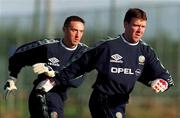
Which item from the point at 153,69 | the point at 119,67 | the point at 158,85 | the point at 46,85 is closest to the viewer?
the point at 158,85

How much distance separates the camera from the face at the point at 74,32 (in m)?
12.1

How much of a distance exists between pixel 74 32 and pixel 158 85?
202 centimetres

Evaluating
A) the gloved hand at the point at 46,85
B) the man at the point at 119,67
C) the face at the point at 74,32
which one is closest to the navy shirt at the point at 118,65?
the man at the point at 119,67

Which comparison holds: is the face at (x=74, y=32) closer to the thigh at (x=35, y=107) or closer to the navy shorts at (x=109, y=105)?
the thigh at (x=35, y=107)

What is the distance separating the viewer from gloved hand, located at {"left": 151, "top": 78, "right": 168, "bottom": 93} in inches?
414

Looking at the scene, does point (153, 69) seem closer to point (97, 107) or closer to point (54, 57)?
point (97, 107)

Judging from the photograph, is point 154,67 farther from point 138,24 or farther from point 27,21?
point 27,21

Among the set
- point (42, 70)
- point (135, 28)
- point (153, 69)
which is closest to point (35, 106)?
point (42, 70)

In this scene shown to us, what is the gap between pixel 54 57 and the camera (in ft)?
41.0

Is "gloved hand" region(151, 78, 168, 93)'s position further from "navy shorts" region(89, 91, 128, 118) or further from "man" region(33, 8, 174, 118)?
"navy shorts" region(89, 91, 128, 118)

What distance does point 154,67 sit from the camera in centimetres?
1088

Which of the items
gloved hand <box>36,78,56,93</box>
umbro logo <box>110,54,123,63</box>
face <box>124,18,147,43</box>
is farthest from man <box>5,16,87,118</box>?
face <box>124,18,147,43</box>

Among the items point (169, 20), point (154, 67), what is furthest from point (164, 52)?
point (154, 67)

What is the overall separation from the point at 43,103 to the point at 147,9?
347 inches
